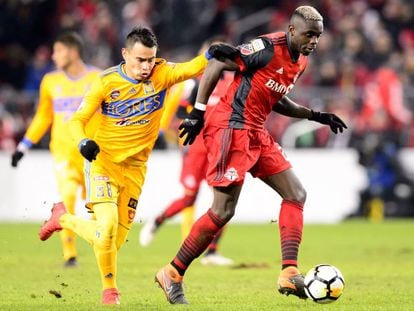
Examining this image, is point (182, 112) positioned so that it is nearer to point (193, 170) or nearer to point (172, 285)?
point (193, 170)

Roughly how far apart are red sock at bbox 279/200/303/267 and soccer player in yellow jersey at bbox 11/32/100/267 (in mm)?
3770

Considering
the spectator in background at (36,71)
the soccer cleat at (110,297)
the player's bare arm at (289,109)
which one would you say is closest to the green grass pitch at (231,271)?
the soccer cleat at (110,297)

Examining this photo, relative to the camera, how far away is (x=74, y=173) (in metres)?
12.0

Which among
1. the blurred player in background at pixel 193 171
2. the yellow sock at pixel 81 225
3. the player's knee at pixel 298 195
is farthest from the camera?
the blurred player in background at pixel 193 171

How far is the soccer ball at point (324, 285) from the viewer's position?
26.7 ft

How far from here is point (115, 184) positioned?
28.5 feet

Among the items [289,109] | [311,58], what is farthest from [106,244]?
[311,58]

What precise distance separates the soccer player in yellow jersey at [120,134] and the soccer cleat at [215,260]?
3.79m

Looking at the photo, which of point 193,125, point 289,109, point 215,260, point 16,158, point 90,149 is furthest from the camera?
point 215,260

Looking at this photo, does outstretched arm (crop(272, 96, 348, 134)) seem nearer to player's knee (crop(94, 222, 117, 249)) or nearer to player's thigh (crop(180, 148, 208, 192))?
player's knee (crop(94, 222, 117, 249))

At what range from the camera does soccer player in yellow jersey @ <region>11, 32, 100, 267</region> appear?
11945mm

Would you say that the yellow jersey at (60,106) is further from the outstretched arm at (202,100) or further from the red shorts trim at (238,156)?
the outstretched arm at (202,100)

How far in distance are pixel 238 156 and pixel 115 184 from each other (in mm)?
1026

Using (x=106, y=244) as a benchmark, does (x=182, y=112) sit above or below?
→ above
